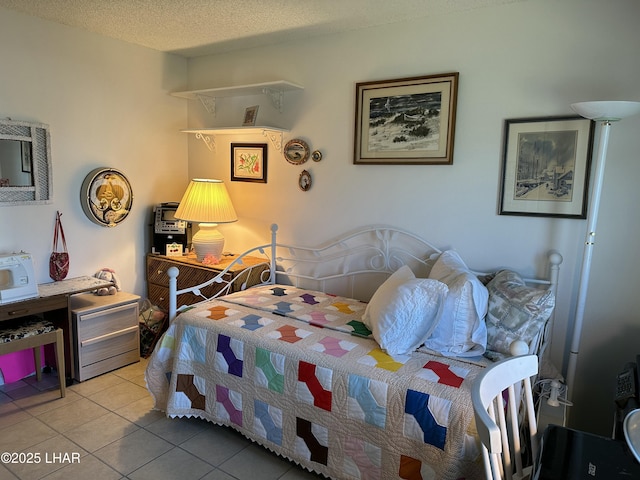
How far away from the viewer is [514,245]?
8.07 ft

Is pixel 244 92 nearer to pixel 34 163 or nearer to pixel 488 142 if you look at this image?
pixel 34 163

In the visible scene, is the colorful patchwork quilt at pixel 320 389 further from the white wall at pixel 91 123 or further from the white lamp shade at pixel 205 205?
the white wall at pixel 91 123

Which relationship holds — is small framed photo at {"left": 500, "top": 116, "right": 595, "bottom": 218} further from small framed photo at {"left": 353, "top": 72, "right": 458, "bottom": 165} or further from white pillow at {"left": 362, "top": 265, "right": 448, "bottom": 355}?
white pillow at {"left": 362, "top": 265, "right": 448, "bottom": 355}

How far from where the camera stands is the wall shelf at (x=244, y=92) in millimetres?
3030

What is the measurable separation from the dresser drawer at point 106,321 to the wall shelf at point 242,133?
4.61 feet

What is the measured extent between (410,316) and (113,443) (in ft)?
5.49

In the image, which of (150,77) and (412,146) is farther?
(150,77)

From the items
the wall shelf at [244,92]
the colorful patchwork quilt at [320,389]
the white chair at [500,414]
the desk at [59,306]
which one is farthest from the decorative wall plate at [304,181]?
the white chair at [500,414]

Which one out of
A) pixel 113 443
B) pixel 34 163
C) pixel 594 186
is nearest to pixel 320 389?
pixel 113 443

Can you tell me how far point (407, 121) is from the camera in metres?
2.71

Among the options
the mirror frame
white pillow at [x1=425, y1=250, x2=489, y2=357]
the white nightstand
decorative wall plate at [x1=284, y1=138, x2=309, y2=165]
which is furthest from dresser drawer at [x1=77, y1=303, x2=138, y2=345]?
white pillow at [x1=425, y1=250, x2=489, y2=357]

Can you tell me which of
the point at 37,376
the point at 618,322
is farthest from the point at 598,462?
the point at 37,376

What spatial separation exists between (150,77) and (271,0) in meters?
1.51

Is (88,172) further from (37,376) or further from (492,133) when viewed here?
(492,133)
